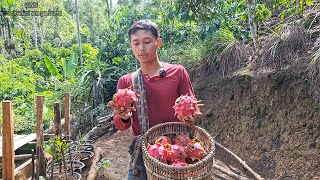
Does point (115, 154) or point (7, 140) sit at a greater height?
point (7, 140)

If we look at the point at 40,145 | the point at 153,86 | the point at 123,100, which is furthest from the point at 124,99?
the point at 40,145

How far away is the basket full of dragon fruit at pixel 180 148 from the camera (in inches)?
53.0

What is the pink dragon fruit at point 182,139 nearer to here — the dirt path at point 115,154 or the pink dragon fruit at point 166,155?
the pink dragon fruit at point 166,155

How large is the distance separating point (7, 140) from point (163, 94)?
1426mm

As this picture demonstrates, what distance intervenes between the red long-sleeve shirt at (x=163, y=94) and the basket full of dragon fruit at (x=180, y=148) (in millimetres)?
105

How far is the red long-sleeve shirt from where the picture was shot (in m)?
1.69

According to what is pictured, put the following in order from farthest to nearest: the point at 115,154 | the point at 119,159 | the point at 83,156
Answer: the point at 115,154
the point at 119,159
the point at 83,156

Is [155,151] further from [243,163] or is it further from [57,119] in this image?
[243,163]

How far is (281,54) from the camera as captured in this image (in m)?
3.93

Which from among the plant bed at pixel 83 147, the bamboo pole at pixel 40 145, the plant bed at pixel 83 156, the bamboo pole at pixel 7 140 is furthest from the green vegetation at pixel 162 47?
the bamboo pole at pixel 7 140

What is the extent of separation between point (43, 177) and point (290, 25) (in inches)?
154

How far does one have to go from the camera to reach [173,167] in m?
1.32

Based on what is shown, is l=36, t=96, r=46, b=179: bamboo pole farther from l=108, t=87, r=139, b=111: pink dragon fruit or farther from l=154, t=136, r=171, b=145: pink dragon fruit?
l=154, t=136, r=171, b=145: pink dragon fruit

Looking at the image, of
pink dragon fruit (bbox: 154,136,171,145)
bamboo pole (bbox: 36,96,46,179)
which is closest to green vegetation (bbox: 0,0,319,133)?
pink dragon fruit (bbox: 154,136,171,145)
